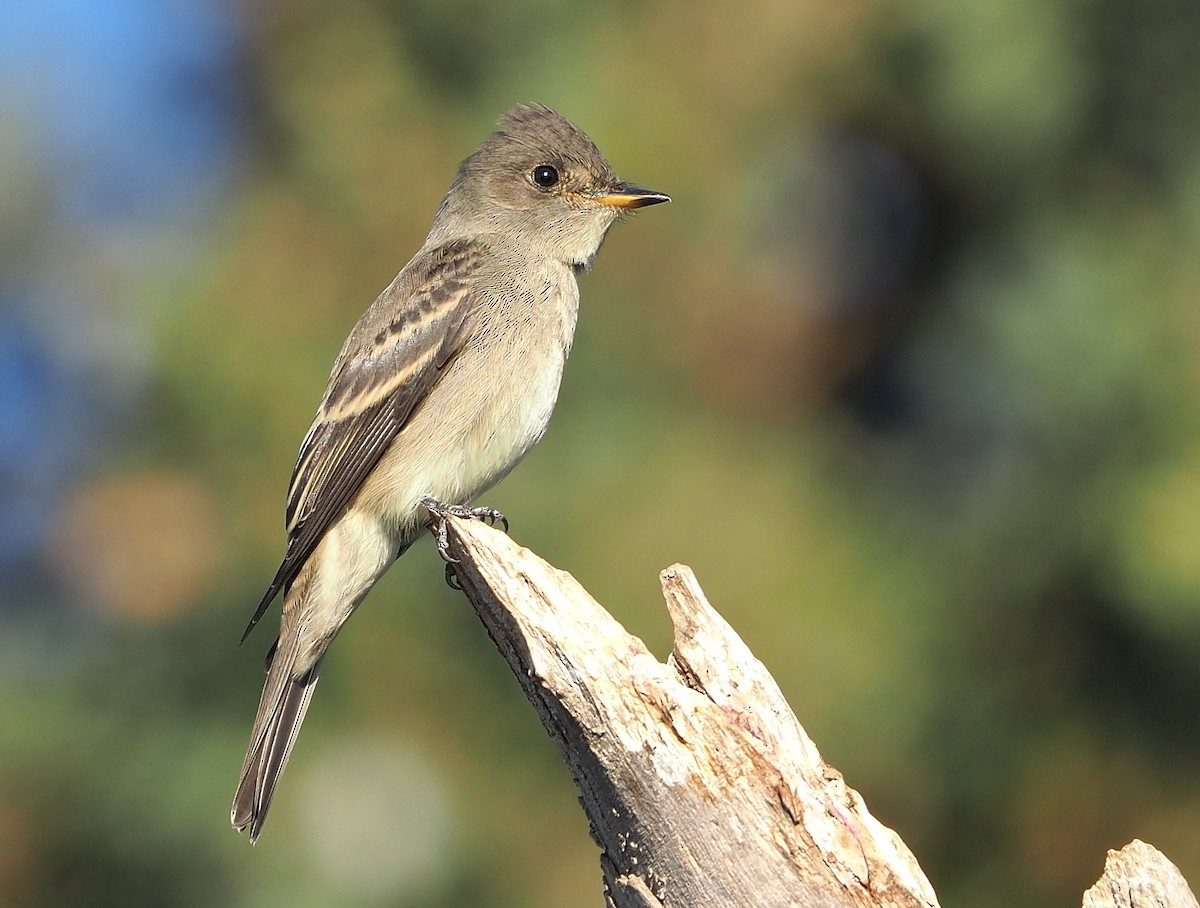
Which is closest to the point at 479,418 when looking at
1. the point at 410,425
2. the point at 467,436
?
the point at 467,436

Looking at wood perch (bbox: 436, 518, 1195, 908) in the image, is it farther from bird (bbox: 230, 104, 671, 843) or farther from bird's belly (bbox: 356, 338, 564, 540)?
bird's belly (bbox: 356, 338, 564, 540)

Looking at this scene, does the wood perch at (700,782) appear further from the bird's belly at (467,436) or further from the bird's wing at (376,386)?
the bird's wing at (376,386)

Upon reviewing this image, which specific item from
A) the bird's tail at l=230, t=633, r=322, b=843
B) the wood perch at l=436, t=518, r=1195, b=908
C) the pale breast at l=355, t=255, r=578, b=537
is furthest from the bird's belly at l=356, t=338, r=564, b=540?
the wood perch at l=436, t=518, r=1195, b=908

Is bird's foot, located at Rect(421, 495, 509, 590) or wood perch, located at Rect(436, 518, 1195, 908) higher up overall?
wood perch, located at Rect(436, 518, 1195, 908)

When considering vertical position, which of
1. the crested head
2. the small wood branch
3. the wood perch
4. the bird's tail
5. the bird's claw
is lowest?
the bird's tail

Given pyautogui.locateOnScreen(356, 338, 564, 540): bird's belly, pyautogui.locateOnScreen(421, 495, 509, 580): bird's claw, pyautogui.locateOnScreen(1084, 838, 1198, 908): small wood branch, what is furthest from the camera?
pyautogui.locateOnScreen(356, 338, 564, 540): bird's belly

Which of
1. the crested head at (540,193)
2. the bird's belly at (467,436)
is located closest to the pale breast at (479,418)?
the bird's belly at (467,436)

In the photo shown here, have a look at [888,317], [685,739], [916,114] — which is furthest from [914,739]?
[685,739]
